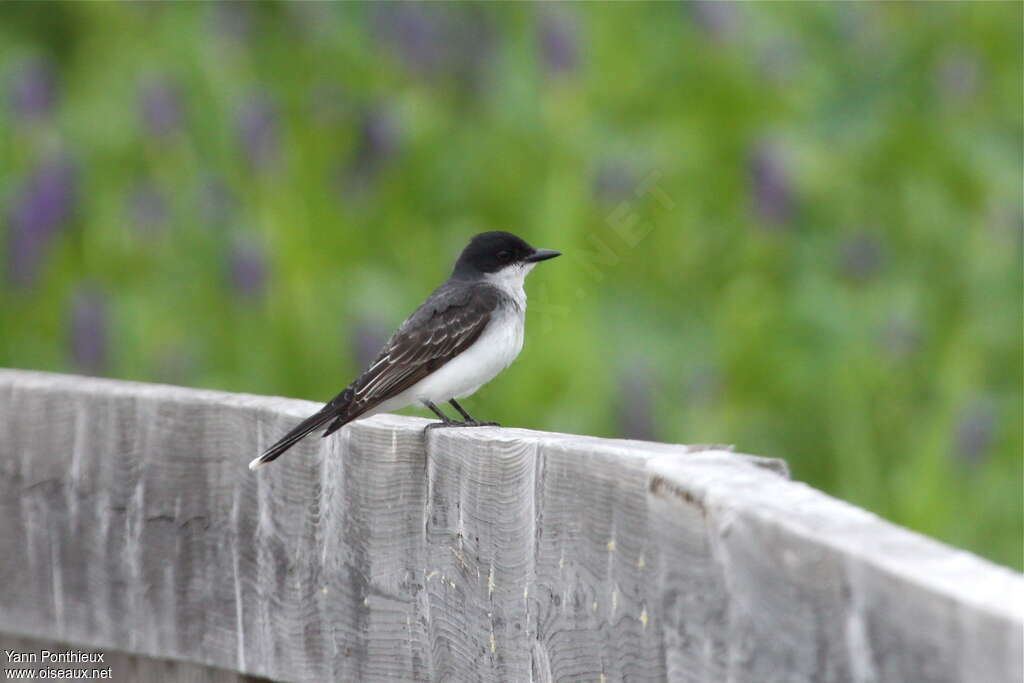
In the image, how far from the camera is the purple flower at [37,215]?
5934 mm

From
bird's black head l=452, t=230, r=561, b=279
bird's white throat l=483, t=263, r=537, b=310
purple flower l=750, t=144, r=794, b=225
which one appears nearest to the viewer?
bird's white throat l=483, t=263, r=537, b=310

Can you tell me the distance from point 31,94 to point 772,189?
271cm

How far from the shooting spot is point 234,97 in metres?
6.09

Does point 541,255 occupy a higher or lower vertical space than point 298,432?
higher

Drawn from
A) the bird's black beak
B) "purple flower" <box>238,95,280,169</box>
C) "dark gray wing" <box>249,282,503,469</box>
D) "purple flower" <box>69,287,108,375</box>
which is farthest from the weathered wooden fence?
"purple flower" <box>238,95,280,169</box>

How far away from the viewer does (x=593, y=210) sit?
563 centimetres

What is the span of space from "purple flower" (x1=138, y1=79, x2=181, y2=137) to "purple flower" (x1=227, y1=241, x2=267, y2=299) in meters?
0.60

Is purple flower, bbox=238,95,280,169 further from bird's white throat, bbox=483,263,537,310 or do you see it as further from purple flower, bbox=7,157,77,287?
bird's white throat, bbox=483,263,537,310

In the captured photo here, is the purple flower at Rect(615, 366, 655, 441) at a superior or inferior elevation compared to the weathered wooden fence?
superior

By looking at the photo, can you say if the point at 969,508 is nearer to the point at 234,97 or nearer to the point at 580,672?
the point at 234,97

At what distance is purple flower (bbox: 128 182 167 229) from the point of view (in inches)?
236

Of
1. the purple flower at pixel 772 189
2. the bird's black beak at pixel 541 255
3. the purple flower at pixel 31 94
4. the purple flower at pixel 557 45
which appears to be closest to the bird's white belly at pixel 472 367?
the bird's black beak at pixel 541 255

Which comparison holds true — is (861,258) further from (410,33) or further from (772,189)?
(410,33)

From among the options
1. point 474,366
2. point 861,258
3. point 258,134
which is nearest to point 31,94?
point 258,134
